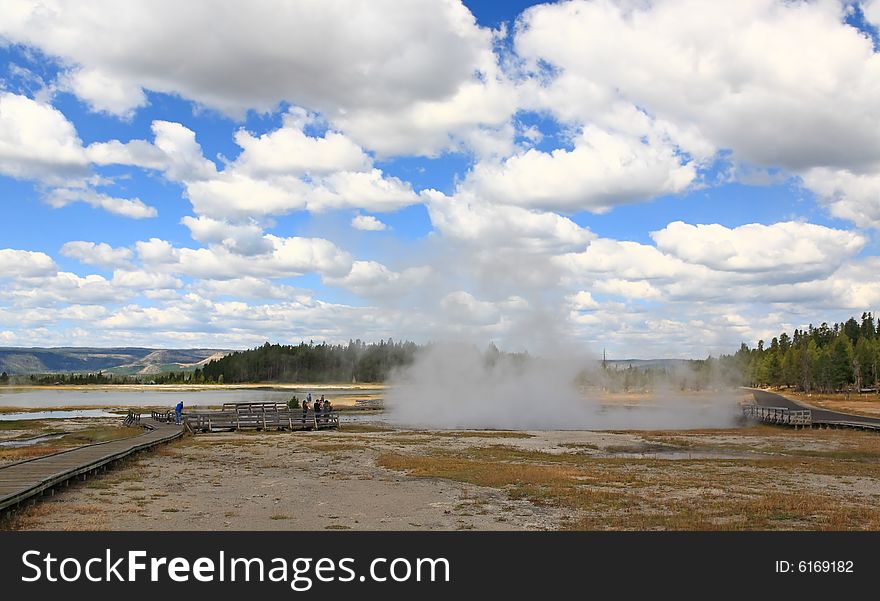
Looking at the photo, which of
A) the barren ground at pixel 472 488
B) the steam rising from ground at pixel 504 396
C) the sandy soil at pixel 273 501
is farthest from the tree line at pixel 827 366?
the sandy soil at pixel 273 501

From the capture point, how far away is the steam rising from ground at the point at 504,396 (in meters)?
64.9

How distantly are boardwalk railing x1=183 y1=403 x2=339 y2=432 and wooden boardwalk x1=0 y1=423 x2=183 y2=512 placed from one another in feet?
51.2

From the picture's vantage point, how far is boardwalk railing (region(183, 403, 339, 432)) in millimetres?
48812

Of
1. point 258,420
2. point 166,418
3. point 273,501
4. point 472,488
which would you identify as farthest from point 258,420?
point 273,501

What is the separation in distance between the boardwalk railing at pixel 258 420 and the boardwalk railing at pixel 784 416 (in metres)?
35.1

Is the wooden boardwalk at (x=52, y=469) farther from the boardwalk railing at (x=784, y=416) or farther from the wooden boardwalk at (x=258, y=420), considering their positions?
the boardwalk railing at (x=784, y=416)

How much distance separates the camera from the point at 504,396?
73438mm

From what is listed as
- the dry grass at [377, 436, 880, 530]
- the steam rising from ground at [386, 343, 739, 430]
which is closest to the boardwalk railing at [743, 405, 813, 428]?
the steam rising from ground at [386, 343, 739, 430]

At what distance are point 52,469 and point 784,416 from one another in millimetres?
53588

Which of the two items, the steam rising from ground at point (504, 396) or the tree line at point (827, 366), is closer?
the steam rising from ground at point (504, 396)

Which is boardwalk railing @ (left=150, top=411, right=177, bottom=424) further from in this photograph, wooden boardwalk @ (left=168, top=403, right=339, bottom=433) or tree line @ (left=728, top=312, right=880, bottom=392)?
tree line @ (left=728, top=312, right=880, bottom=392)
